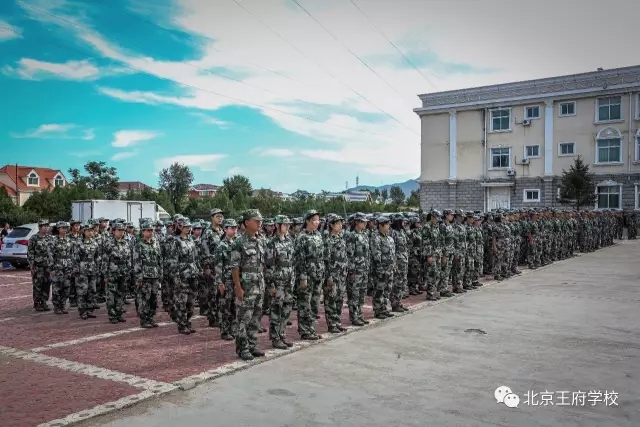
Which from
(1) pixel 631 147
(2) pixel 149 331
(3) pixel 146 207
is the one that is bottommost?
(2) pixel 149 331

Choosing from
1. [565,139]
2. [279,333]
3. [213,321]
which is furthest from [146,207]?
[565,139]

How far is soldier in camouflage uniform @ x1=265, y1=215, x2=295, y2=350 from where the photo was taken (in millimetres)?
7102

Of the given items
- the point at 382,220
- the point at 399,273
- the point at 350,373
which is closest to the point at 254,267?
the point at 350,373

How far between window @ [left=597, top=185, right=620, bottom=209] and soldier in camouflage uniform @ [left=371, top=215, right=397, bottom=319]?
3002cm

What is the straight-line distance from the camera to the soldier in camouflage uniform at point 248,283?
21.1 feet

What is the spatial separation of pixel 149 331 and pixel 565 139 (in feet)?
111

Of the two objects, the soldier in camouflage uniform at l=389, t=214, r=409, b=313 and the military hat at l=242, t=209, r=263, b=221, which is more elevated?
the military hat at l=242, t=209, r=263, b=221

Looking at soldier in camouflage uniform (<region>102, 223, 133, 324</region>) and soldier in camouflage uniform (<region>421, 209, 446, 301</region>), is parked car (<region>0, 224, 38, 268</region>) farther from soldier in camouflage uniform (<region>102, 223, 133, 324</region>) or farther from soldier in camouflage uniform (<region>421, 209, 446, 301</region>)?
soldier in camouflage uniform (<region>421, 209, 446, 301</region>)

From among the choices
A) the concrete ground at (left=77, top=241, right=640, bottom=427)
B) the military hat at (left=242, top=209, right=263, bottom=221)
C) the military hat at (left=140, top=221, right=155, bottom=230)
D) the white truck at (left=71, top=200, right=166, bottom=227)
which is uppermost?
the white truck at (left=71, top=200, right=166, bottom=227)

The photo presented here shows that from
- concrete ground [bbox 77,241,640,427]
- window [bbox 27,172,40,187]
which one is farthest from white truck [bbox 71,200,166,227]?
window [bbox 27,172,40,187]

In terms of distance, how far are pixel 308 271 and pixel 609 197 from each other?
105 feet

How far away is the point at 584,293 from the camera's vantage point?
446 inches

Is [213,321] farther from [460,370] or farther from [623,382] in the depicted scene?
[623,382]

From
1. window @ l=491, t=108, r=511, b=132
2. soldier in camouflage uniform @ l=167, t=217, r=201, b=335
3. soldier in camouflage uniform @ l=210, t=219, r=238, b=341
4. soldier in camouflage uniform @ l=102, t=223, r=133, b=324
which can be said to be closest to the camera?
soldier in camouflage uniform @ l=210, t=219, r=238, b=341
